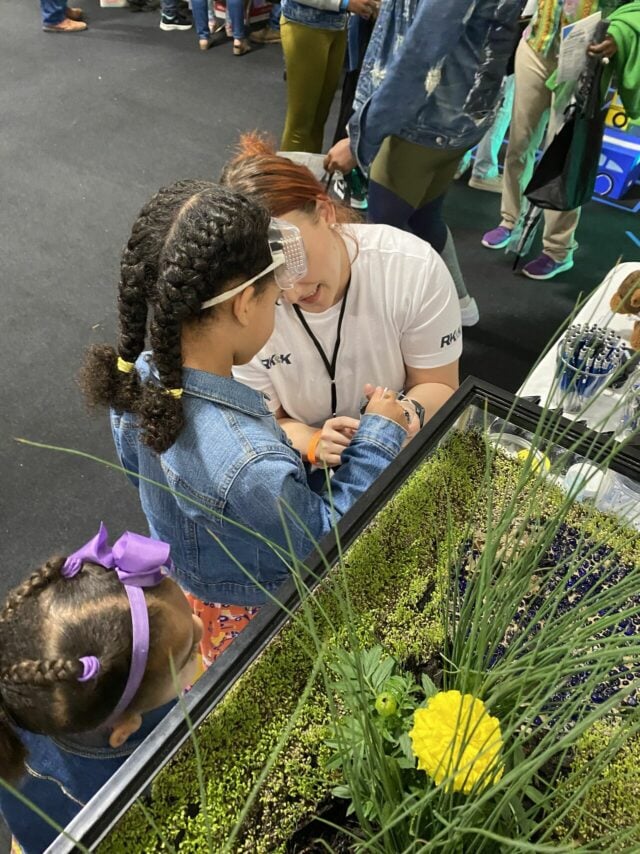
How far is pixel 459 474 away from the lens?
0.86m

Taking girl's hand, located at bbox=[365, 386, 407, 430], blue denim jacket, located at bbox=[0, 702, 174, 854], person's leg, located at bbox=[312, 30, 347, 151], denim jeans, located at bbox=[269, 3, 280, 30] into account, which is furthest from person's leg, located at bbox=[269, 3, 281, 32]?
blue denim jacket, located at bbox=[0, 702, 174, 854]

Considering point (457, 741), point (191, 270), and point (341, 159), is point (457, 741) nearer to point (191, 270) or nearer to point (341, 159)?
point (191, 270)

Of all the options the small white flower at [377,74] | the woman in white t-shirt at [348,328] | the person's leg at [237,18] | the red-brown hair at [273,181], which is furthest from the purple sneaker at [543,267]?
the person's leg at [237,18]

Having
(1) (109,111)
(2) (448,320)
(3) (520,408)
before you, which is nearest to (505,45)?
(2) (448,320)

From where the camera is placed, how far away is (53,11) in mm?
4816

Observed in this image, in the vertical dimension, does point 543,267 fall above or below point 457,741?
below

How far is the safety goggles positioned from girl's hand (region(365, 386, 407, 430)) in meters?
0.23

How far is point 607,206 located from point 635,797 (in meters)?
3.47

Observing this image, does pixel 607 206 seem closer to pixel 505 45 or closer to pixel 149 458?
pixel 505 45

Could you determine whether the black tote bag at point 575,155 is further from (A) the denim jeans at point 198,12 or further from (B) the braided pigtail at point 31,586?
(A) the denim jeans at point 198,12

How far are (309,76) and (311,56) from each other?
0.08 meters

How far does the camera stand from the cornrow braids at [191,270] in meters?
0.82

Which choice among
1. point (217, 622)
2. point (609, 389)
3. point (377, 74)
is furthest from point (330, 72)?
point (217, 622)

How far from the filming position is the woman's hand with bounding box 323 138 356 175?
203cm
